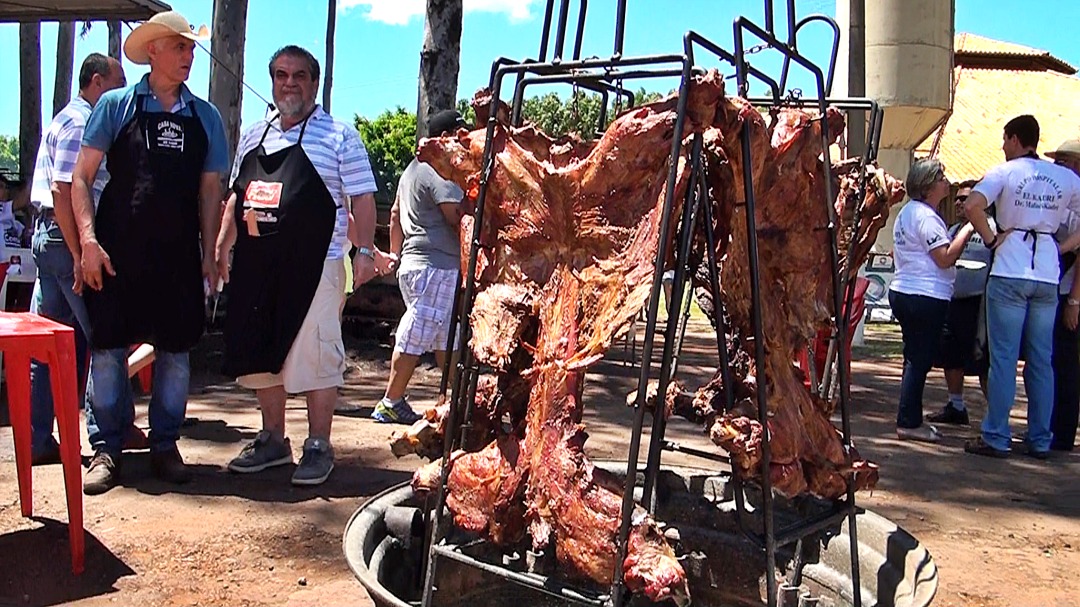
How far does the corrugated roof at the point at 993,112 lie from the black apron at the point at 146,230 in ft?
64.6

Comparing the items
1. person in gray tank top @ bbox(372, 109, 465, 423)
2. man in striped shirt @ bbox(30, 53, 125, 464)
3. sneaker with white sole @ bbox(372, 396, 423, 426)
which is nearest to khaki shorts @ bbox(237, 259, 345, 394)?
man in striped shirt @ bbox(30, 53, 125, 464)

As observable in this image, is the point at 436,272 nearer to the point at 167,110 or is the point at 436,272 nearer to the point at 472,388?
the point at 167,110

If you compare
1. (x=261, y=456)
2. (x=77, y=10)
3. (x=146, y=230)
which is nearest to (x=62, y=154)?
(x=146, y=230)

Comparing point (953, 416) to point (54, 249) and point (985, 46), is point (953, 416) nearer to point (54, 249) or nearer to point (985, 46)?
point (54, 249)

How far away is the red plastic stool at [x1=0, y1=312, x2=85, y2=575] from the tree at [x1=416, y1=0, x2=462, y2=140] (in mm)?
5748

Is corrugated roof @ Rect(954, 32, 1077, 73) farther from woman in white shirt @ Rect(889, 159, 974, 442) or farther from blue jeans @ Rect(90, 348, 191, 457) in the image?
blue jeans @ Rect(90, 348, 191, 457)

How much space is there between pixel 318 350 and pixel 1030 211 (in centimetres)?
449

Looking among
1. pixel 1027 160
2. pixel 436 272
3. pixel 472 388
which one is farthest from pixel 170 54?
pixel 1027 160

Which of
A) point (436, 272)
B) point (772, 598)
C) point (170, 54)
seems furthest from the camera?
point (436, 272)

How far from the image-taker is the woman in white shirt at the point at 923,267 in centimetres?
637

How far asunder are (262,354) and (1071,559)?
3803 millimetres

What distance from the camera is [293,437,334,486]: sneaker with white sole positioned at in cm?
466

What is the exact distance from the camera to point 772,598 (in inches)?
90.6

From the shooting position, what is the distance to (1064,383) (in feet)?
21.3
